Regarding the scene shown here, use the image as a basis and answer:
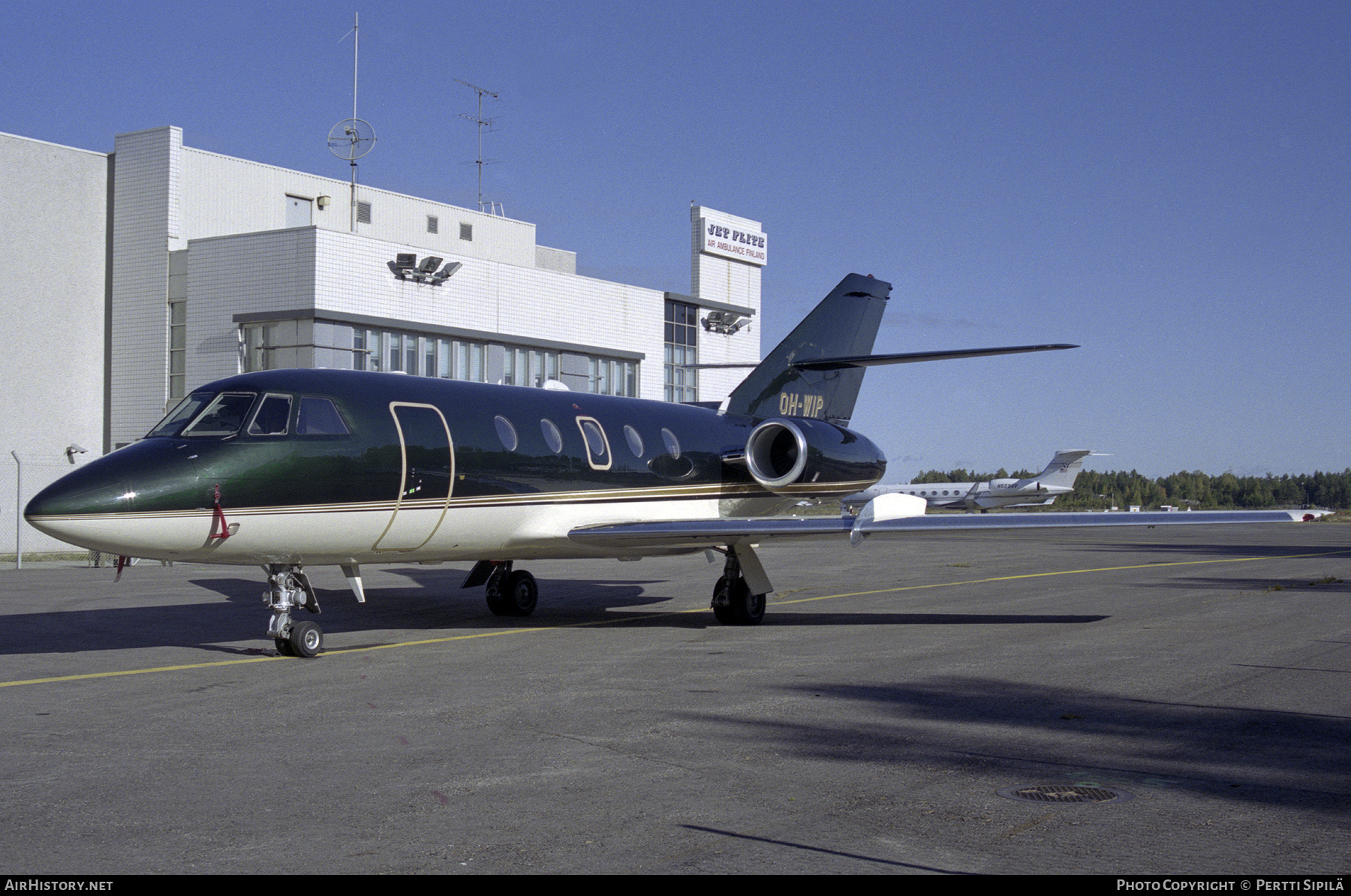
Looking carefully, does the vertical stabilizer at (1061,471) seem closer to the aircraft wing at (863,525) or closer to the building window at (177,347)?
the building window at (177,347)

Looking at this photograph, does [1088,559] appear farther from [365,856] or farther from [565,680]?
[365,856]

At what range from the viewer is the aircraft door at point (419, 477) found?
469 inches

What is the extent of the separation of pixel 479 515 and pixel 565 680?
3.15m

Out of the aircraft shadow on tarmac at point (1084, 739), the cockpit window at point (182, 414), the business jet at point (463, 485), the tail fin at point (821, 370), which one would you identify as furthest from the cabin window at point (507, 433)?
the tail fin at point (821, 370)

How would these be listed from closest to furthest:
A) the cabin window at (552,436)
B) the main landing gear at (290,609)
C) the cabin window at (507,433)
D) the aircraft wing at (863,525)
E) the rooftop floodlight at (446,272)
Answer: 1. the main landing gear at (290,609)
2. the aircraft wing at (863,525)
3. the cabin window at (507,433)
4. the cabin window at (552,436)
5. the rooftop floodlight at (446,272)

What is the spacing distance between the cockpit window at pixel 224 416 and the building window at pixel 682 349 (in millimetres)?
33928

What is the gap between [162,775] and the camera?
260 inches

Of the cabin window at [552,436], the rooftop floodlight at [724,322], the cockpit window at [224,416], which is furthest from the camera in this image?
A: the rooftop floodlight at [724,322]

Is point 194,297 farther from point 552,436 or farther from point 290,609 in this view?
point 290,609

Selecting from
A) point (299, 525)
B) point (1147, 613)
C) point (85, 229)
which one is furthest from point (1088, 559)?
point (85, 229)

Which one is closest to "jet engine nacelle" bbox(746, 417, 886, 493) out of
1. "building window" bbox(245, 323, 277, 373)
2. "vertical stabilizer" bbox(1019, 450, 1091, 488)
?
"building window" bbox(245, 323, 277, 373)

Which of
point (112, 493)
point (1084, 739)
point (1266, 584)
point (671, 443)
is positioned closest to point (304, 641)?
point (112, 493)

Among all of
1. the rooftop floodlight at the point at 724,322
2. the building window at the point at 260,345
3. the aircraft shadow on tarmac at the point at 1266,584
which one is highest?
the rooftop floodlight at the point at 724,322

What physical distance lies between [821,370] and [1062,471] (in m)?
51.2
